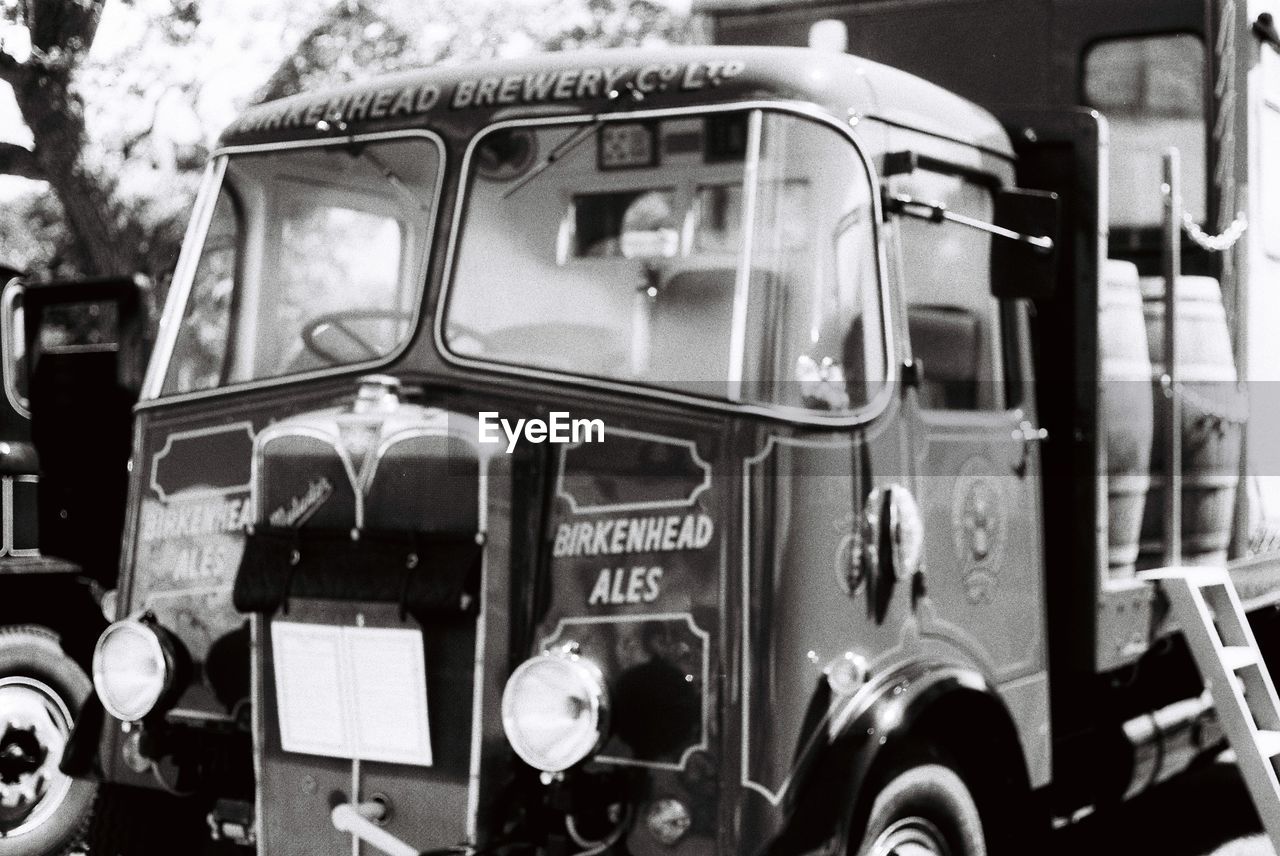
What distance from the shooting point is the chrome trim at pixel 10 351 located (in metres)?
6.84

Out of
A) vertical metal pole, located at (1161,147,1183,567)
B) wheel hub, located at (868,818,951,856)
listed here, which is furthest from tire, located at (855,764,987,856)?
vertical metal pole, located at (1161,147,1183,567)

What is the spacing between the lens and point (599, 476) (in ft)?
13.2

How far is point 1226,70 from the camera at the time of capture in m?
5.82

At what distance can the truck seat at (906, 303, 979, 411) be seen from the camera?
449 cm

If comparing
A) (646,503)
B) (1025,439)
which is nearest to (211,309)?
(646,503)

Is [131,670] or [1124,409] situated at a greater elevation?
[1124,409]

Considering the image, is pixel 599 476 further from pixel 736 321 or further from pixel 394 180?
pixel 394 180

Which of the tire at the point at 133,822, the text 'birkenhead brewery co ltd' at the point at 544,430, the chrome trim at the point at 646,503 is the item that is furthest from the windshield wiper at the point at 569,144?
the tire at the point at 133,822

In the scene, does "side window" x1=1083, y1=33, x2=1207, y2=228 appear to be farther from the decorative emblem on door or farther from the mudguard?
the mudguard

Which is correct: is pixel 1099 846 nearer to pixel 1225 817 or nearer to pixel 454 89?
pixel 1225 817

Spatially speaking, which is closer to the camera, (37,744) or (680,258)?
Answer: (680,258)

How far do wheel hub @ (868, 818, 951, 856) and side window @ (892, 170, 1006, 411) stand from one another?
1043 mm

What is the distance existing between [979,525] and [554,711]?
4.75 feet

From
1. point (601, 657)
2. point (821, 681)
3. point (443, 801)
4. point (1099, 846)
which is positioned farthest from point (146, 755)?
point (1099, 846)
